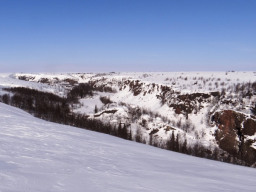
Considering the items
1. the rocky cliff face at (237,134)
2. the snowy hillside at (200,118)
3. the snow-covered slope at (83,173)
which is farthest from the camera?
the snowy hillside at (200,118)

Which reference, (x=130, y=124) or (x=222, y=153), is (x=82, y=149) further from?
(x=130, y=124)

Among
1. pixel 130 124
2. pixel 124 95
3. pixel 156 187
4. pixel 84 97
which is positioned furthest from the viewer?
pixel 84 97

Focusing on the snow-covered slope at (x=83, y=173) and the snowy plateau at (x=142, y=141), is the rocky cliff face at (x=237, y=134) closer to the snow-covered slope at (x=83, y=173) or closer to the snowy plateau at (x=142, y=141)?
the snowy plateau at (x=142, y=141)

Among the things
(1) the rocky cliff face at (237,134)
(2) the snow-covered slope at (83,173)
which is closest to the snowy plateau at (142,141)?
(2) the snow-covered slope at (83,173)

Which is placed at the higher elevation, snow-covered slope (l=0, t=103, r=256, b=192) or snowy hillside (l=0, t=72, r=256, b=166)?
snow-covered slope (l=0, t=103, r=256, b=192)

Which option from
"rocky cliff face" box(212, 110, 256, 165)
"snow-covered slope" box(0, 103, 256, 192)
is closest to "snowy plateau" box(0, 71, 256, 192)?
"snow-covered slope" box(0, 103, 256, 192)

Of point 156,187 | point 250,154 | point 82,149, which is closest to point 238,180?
point 156,187

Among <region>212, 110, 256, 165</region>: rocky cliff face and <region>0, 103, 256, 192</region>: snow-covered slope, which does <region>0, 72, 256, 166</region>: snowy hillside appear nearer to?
<region>212, 110, 256, 165</region>: rocky cliff face

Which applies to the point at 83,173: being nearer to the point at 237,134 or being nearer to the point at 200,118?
the point at 237,134
